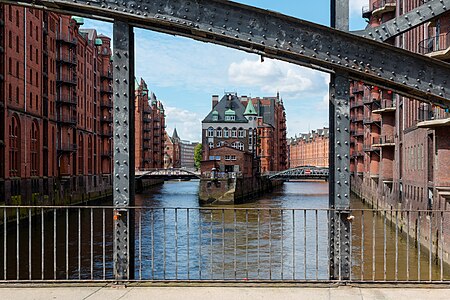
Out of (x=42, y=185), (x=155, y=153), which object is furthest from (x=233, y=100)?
(x=42, y=185)

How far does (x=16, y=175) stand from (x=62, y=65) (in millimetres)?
16000

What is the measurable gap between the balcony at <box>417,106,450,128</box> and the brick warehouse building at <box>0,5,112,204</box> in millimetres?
23805

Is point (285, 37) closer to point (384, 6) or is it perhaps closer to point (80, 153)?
point (384, 6)

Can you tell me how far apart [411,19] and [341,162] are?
177cm

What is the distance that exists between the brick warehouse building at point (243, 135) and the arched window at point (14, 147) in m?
33.4

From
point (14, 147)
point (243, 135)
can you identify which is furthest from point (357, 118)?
point (14, 147)

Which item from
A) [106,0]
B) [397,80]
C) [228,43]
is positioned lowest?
[397,80]

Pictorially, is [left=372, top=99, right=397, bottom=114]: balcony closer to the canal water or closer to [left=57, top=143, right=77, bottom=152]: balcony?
the canal water

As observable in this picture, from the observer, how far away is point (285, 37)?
6.73 metres

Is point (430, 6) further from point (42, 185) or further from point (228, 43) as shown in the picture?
point (42, 185)

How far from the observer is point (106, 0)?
672cm

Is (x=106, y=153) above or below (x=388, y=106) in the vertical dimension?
below

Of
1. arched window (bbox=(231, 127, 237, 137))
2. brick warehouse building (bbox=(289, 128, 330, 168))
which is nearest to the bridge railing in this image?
arched window (bbox=(231, 127, 237, 137))

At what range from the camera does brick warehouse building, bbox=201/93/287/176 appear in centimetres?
7575
